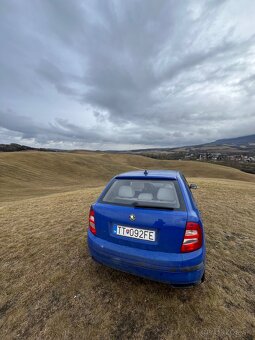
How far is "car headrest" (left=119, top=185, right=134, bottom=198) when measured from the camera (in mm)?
3499

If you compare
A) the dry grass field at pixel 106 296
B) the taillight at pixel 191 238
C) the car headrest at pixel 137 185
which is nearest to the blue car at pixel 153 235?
the taillight at pixel 191 238

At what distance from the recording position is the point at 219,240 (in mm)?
5172

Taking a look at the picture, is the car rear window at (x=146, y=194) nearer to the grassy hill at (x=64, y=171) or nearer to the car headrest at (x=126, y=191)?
the car headrest at (x=126, y=191)

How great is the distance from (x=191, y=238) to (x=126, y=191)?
54.4 inches

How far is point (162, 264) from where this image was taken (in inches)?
105

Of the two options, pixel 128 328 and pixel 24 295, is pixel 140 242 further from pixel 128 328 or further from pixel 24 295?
pixel 24 295

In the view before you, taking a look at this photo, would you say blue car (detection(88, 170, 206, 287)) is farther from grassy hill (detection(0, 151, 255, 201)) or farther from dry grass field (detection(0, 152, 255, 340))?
grassy hill (detection(0, 151, 255, 201))

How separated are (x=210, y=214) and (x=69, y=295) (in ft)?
18.8

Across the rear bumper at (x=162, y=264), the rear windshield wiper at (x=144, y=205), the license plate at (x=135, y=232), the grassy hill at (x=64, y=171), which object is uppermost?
the rear windshield wiper at (x=144, y=205)

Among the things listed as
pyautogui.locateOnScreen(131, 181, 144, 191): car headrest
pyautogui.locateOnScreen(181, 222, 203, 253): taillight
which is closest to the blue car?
pyautogui.locateOnScreen(181, 222, 203, 253): taillight

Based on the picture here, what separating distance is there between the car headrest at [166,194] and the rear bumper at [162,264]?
0.84 m

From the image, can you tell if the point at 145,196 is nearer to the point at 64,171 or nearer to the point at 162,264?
the point at 162,264

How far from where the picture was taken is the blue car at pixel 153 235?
2.68m

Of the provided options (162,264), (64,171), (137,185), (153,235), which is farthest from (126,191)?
(64,171)
